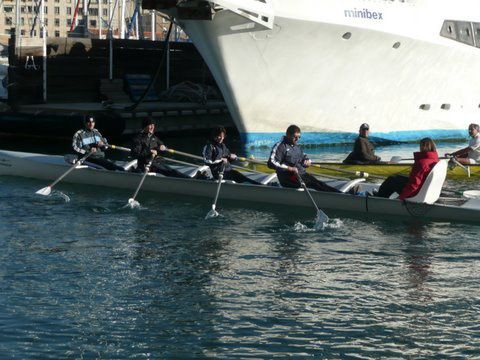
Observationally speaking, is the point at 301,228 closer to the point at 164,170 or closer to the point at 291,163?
the point at 291,163

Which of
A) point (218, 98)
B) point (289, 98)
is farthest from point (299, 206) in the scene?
point (218, 98)

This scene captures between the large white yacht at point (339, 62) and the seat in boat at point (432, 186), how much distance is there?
31.3 ft

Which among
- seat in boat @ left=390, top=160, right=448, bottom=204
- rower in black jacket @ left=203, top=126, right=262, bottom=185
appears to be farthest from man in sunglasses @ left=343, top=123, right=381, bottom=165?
seat in boat @ left=390, top=160, right=448, bottom=204

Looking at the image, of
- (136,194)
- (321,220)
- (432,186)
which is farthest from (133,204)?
(432,186)

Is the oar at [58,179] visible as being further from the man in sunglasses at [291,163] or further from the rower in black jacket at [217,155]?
the man in sunglasses at [291,163]

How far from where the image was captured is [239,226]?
57.2 feet

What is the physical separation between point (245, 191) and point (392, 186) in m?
2.81

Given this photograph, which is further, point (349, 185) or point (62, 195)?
point (62, 195)

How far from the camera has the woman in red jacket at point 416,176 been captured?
16.9m

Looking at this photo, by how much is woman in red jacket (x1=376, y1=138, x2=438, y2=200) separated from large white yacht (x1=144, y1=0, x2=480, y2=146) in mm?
8858

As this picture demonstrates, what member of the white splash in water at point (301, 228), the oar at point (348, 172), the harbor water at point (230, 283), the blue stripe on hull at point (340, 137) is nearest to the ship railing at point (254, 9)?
the blue stripe on hull at point (340, 137)

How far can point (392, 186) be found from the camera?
17.8 meters

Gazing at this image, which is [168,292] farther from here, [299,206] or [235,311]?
[299,206]

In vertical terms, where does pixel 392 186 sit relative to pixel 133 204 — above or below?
above
